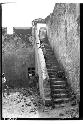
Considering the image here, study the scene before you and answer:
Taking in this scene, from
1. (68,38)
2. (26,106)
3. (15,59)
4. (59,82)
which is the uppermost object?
(68,38)

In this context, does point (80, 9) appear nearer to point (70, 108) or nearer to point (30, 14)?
point (30, 14)

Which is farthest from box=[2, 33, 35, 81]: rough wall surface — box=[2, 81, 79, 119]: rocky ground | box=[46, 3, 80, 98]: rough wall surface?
box=[46, 3, 80, 98]: rough wall surface

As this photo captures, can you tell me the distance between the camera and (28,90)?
20.3 feet

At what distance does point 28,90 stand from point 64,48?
1275mm

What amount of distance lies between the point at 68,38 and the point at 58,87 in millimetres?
1120

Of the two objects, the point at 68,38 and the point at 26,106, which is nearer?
the point at 26,106

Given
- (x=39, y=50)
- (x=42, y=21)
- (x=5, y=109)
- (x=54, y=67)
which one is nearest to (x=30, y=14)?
(x=42, y=21)

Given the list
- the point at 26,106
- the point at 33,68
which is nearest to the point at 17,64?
the point at 33,68

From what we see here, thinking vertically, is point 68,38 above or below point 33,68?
above

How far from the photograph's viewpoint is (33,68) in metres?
6.22

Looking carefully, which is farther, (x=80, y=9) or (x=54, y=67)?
(x=54, y=67)

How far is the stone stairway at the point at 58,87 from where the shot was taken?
6066mm

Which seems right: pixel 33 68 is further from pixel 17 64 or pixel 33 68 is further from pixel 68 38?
pixel 68 38
